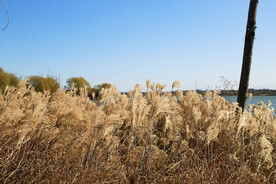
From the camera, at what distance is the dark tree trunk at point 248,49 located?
6121mm

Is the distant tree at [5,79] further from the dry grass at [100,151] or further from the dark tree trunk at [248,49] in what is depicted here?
the dry grass at [100,151]

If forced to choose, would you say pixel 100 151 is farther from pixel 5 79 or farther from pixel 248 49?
pixel 5 79

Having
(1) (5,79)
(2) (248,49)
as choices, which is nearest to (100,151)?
(2) (248,49)

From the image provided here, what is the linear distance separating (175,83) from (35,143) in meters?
3.05

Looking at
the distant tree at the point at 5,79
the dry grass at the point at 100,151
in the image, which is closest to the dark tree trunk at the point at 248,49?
the dry grass at the point at 100,151

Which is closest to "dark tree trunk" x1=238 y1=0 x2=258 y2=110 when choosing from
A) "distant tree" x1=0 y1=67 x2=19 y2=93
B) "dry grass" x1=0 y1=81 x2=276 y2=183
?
"dry grass" x1=0 y1=81 x2=276 y2=183

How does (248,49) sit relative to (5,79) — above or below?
below

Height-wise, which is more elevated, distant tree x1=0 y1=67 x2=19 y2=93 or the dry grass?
distant tree x1=0 y1=67 x2=19 y2=93

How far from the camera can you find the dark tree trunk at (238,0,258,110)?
6.12 meters

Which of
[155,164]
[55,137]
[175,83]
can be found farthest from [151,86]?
[55,137]

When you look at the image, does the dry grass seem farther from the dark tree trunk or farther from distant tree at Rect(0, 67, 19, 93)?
distant tree at Rect(0, 67, 19, 93)

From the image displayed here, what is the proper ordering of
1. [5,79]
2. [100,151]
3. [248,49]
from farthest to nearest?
[5,79] < [248,49] < [100,151]

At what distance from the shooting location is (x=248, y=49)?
6.16m

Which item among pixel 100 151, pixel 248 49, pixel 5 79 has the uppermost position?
pixel 5 79
